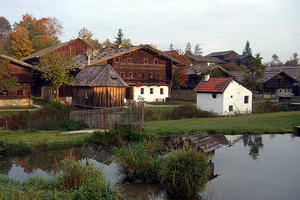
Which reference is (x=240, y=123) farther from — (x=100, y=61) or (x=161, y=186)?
(x=100, y=61)

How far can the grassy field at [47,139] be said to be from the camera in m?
20.1

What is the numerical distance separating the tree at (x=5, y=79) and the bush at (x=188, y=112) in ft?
59.5

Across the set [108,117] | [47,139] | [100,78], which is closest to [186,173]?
[47,139]

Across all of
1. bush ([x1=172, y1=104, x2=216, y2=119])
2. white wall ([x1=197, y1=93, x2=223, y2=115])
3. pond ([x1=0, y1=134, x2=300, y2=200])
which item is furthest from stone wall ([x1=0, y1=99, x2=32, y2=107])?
pond ([x1=0, y1=134, x2=300, y2=200])

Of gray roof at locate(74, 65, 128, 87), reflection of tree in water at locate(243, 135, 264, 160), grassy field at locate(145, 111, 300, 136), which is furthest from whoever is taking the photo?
gray roof at locate(74, 65, 128, 87)

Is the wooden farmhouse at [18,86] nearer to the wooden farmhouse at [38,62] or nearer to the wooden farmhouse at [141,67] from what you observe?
the wooden farmhouse at [38,62]

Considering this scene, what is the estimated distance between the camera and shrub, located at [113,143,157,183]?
44.3 feet

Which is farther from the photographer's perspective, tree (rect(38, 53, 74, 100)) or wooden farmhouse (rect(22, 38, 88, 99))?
wooden farmhouse (rect(22, 38, 88, 99))

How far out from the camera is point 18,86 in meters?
37.8

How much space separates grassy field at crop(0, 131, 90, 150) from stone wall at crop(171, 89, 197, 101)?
3133 centimetres

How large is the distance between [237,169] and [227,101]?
20.7m

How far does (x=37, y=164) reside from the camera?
666 inches

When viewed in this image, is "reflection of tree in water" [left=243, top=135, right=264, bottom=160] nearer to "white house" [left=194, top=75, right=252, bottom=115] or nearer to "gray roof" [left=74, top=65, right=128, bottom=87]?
"white house" [left=194, top=75, right=252, bottom=115]

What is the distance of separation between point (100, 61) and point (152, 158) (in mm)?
30026
